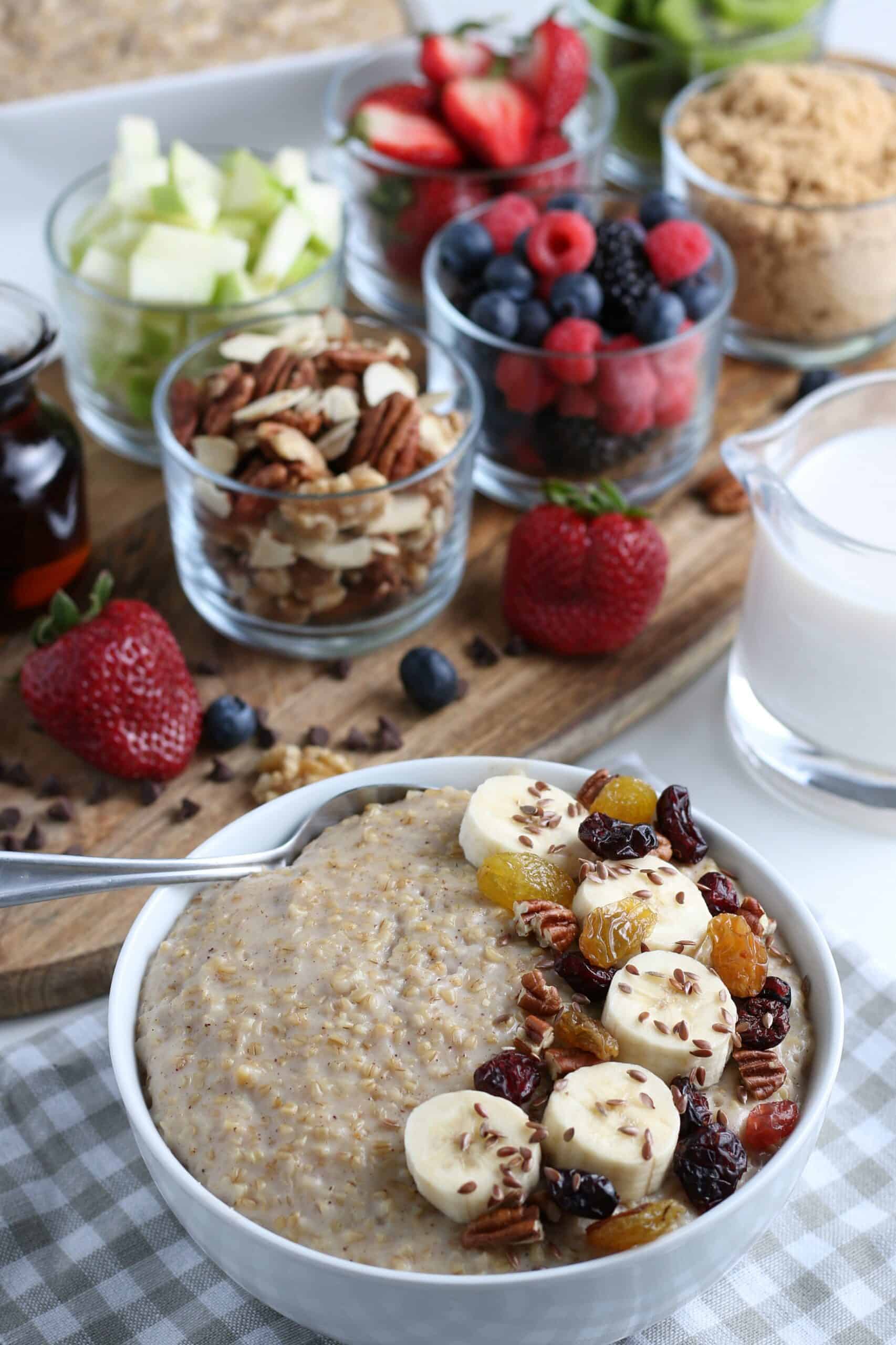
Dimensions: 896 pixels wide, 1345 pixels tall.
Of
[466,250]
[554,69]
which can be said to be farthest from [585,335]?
[554,69]

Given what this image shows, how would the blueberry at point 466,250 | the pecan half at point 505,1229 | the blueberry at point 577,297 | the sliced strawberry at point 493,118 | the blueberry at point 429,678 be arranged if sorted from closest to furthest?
the pecan half at point 505,1229 → the blueberry at point 429,678 → the blueberry at point 577,297 → the blueberry at point 466,250 → the sliced strawberry at point 493,118

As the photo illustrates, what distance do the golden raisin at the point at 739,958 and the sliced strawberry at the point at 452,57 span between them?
1.99 m

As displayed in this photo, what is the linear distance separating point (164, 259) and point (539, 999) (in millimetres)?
1521

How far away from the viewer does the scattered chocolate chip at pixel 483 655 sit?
216cm

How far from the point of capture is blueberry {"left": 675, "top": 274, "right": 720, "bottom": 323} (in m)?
2.31

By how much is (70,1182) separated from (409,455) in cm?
106

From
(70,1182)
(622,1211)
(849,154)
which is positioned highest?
(849,154)

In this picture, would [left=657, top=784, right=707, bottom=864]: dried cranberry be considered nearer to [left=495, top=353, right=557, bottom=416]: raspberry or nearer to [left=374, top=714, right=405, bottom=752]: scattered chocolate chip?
[left=374, top=714, right=405, bottom=752]: scattered chocolate chip

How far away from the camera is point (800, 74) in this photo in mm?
2775

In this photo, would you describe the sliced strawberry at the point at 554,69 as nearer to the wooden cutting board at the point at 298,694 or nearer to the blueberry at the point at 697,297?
the blueberry at the point at 697,297

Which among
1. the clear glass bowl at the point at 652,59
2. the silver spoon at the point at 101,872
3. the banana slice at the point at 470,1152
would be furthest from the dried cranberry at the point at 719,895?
the clear glass bowl at the point at 652,59

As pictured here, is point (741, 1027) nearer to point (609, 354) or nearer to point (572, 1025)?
point (572, 1025)

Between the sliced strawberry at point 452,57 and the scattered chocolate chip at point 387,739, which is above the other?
the sliced strawberry at point 452,57

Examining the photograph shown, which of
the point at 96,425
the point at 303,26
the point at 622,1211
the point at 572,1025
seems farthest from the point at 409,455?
the point at 303,26
